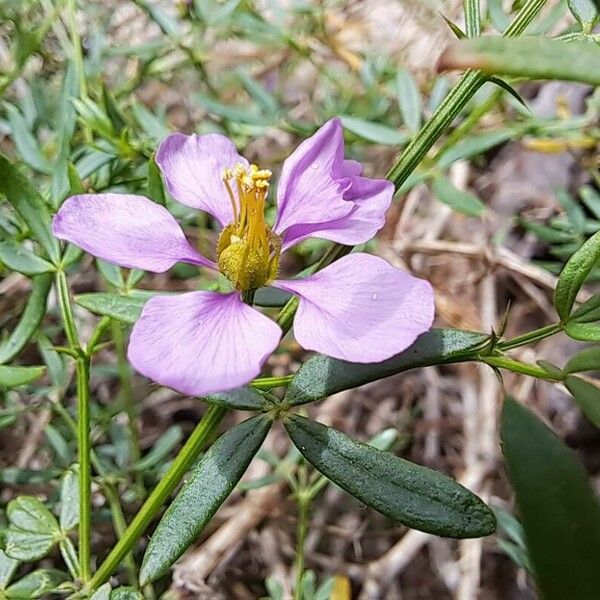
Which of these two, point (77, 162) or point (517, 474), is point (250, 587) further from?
point (517, 474)

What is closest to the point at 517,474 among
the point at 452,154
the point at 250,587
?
the point at 452,154

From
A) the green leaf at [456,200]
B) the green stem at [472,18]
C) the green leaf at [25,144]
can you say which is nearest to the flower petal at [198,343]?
the green stem at [472,18]

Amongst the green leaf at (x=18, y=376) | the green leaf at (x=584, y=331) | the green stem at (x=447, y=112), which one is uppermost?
the green stem at (x=447, y=112)

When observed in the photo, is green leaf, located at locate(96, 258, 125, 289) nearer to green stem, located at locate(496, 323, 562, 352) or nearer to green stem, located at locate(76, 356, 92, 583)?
green stem, located at locate(76, 356, 92, 583)

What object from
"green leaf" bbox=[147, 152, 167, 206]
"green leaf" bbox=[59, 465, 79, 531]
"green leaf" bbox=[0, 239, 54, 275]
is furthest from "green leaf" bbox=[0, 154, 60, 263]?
"green leaf" bbox=[59, 465, 79, 531]

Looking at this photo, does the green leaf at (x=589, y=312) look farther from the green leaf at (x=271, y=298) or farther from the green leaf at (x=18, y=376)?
the green leaf at (x=18, y=376)

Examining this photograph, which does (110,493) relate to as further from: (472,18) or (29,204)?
(472,18)

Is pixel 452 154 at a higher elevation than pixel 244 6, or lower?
lower
